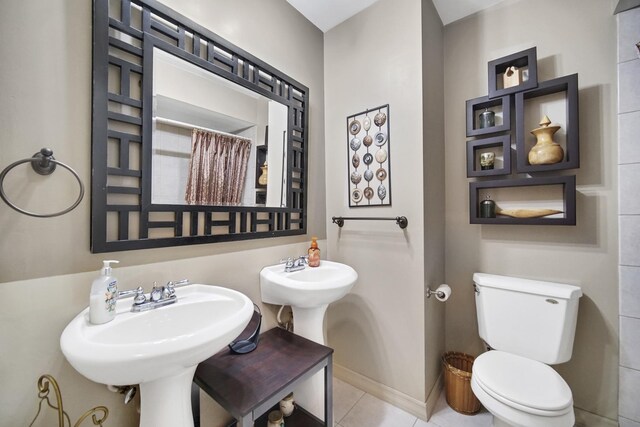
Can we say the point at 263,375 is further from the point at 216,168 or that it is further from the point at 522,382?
the point at 522,382

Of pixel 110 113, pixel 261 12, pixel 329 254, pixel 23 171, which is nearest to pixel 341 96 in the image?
pixel 261 12

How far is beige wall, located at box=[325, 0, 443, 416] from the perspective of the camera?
148 cm

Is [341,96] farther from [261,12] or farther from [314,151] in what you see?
[261,12]

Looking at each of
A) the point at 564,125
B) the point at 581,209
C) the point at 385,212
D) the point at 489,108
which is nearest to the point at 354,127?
the point at 385,212

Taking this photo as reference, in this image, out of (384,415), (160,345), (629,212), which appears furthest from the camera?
(384,415)

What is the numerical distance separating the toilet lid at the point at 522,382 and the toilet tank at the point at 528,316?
2.9 inches

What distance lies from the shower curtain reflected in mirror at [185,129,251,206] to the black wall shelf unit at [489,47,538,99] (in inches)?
61.7

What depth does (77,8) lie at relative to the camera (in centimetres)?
84

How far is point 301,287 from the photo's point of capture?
46.3 inches

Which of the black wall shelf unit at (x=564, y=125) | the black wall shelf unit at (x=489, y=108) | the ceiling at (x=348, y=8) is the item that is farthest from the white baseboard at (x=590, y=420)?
the ceiling at (x=348, y=8)

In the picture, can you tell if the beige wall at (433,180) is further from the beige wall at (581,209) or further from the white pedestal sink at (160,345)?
the white pedestal sink at (160,345)

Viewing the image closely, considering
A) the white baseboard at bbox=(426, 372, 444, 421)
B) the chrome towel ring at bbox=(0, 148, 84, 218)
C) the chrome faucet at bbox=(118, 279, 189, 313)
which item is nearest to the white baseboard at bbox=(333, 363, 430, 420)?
the white baseboard at bbox=(426, 372, 444, 421)

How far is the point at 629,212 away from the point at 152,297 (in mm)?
2291

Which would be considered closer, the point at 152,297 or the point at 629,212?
the point at 152,297
